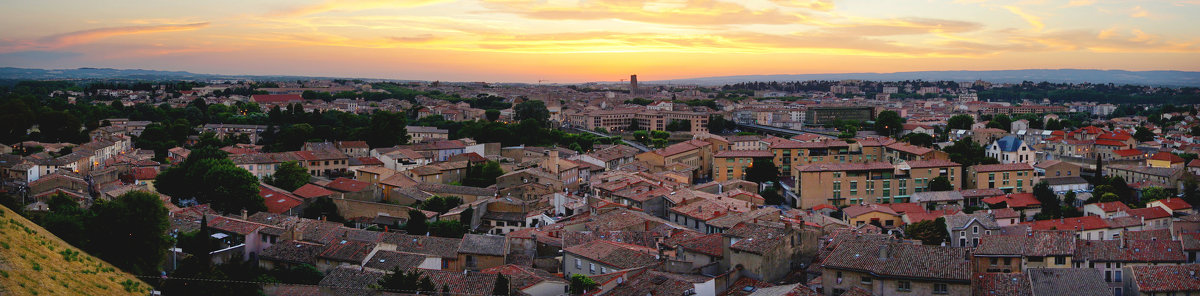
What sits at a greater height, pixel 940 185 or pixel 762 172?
pixel 762 172

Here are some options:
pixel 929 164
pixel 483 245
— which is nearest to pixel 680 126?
pixel 929 164

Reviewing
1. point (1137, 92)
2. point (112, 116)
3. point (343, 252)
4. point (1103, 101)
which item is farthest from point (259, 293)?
point (1137, 92)

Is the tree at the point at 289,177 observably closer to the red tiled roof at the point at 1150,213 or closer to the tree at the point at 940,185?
the tree at the point at 940,185

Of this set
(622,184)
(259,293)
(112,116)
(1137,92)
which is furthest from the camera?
(1137,92)

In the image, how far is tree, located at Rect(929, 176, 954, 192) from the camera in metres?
22.8

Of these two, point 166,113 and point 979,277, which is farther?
point 166,113

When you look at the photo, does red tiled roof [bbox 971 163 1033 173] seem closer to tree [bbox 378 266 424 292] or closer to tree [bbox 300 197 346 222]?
tree [bbox 300 197 346 222]

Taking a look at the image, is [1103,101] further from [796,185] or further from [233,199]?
[233,199]

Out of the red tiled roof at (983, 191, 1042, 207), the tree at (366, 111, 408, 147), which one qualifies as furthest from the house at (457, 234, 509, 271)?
the tree at (366, 111, 408, 147)

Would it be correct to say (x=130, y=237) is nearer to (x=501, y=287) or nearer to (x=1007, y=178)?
(x=501, y=287)

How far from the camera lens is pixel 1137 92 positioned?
328 feet

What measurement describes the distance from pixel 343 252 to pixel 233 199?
6.81 metres

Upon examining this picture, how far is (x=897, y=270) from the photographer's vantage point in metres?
9.62

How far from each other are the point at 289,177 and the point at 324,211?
4744 mm
